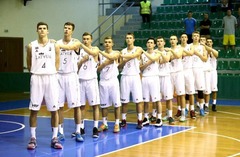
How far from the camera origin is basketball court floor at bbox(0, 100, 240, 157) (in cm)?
853

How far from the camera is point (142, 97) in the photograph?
448 inches

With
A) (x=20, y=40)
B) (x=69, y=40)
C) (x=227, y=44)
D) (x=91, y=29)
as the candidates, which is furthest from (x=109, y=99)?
(x=91, y=29)

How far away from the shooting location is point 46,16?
2367 centimetres

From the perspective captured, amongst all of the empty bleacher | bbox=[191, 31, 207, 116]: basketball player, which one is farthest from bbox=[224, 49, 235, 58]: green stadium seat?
bbox=[191, 31, 207, 116]: basketball player

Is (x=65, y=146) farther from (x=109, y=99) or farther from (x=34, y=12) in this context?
(x=34, y=12)

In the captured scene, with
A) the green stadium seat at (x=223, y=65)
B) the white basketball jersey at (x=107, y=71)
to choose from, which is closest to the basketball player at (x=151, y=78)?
the white basketball jersey at (x=107, y=71)

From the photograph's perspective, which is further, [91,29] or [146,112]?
[91,29]

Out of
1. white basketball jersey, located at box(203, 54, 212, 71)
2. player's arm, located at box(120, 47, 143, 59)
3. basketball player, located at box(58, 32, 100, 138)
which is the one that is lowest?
basketball player, located at box(58, 32, 100, 138)

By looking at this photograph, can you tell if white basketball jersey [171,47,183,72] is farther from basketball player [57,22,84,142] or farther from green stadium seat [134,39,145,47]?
green stadium seat [134,39,145,47]

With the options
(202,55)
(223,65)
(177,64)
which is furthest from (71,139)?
(223,65)

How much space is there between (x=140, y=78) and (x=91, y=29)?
14.6 metres

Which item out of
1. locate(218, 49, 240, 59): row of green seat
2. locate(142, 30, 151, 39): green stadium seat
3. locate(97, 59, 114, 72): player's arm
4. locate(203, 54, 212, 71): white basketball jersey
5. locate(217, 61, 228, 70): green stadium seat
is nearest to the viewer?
locate(97, 59, 114, 72): player's arm

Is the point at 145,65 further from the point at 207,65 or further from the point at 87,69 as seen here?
the point at 207,65

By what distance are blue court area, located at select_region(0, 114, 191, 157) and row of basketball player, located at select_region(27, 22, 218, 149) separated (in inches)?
8.5
